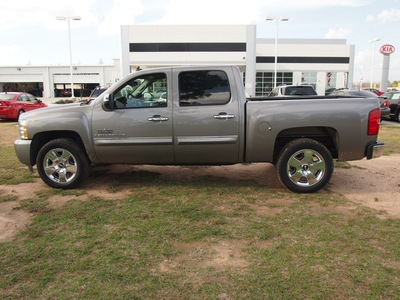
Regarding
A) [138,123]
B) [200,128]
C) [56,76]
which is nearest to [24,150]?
[138,123]

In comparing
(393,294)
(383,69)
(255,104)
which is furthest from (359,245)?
(383,69)

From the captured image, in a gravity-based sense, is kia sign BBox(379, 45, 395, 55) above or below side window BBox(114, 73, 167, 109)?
above

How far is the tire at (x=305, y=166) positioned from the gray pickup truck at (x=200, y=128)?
15mm

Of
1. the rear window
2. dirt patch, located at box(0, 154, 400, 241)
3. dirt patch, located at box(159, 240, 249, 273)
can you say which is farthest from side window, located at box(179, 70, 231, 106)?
the rear window

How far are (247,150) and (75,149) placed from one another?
2.69m

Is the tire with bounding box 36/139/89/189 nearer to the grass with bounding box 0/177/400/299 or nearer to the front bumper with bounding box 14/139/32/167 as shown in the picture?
the front bumper with bounding box 14/139/32/167

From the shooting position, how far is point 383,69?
3497 cm

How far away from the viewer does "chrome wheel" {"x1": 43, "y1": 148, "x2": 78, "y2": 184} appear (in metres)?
5.36

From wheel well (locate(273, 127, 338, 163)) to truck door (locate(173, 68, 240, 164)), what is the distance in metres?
0.75

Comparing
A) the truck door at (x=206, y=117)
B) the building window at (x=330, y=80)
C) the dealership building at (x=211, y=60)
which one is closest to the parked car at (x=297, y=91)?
the truck door at (x=206, y=117)

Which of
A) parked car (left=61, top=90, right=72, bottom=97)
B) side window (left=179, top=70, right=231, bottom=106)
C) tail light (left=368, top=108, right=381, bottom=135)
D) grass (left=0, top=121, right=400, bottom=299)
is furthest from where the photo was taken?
parked car (left=61, top=90, right=72, bottom=97)

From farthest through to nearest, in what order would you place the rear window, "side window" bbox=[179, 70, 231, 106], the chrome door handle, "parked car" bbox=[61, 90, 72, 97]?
"parked car" bbox=[61, 90, 72, 97]
the rear window
"side window" bbox=[179, 70, 231, 106]
the chrome door handle

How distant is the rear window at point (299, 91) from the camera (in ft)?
42.5

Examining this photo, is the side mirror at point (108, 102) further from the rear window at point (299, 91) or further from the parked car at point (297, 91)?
the rear window at point (299, 91)
